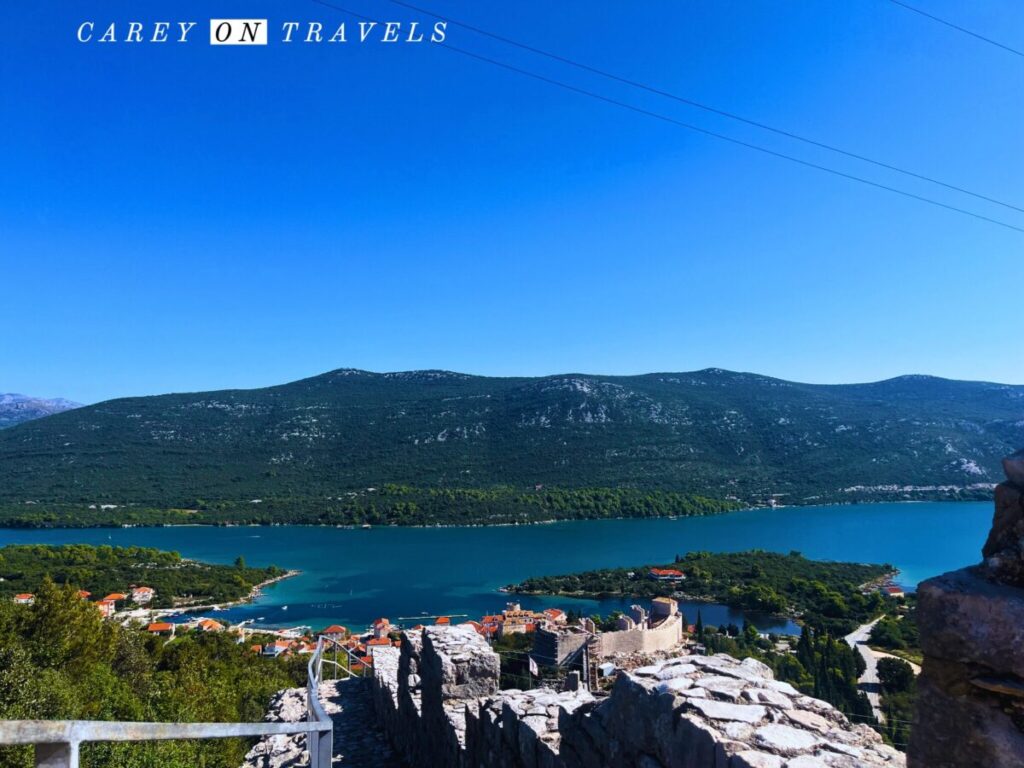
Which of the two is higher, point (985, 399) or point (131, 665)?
point (985, 399)

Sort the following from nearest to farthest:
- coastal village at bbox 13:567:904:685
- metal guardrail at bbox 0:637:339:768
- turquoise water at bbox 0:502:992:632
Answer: metal guardrail at bbox 0:637:339:768 < coastal village at bbox 13:567:904:685 < turquoise water at bbox 0:502:992:632

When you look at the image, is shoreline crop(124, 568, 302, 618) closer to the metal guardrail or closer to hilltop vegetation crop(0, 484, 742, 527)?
hilltop vegetation crop(0, 484, 742, 527)

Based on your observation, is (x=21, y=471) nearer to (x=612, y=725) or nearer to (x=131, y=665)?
(x=131, y=665)

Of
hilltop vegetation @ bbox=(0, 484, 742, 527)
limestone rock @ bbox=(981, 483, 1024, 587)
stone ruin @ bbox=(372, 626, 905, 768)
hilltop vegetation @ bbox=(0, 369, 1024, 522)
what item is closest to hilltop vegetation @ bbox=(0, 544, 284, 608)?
hilltop vegetation @ bbox=(0, 484, 742, 527)

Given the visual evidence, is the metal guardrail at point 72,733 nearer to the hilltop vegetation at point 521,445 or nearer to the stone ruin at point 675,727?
the stone ruin at point 675,727

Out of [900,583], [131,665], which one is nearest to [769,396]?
[900,583]

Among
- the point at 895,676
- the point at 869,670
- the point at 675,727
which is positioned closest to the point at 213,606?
the point at 869,670

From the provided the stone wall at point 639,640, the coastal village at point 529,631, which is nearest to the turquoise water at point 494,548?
the coastal village at point 529,631
